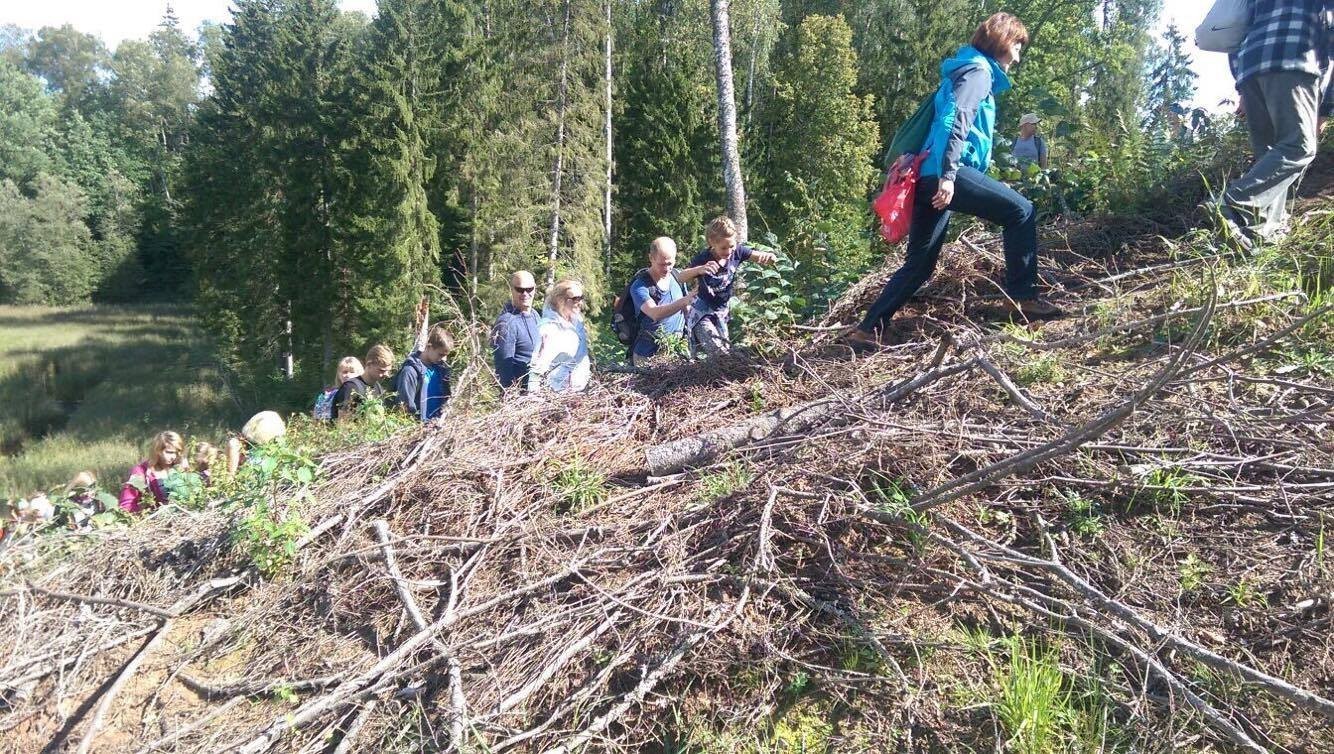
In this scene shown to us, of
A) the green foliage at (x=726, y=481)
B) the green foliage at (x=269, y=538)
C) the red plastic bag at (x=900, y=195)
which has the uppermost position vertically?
the red plastic bag at (x=900, y=195)

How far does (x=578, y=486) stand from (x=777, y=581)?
1114 millimetres

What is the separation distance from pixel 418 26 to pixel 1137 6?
33681 millimetres

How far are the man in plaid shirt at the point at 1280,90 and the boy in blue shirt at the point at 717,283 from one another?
2.51 m

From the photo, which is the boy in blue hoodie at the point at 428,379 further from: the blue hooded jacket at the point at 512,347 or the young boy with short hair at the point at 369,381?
the young boy with short hair at the point at 369,381

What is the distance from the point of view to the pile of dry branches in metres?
2.56

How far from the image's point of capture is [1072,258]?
5.02m

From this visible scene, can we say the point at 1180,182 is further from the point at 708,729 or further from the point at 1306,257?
the point at 708,729

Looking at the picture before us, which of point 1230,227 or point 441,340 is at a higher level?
point 1230,227

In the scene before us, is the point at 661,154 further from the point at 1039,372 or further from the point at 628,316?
the point at 1039,372

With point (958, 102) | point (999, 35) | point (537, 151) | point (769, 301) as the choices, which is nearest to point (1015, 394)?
point (958, 102)

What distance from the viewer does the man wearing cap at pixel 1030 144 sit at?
21.7ft

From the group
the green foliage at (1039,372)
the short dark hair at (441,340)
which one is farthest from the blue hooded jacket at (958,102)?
the short dark hair at (441,340)

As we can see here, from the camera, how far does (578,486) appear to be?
3646 millimetres

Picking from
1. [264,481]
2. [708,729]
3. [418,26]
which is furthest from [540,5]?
[708,729]
